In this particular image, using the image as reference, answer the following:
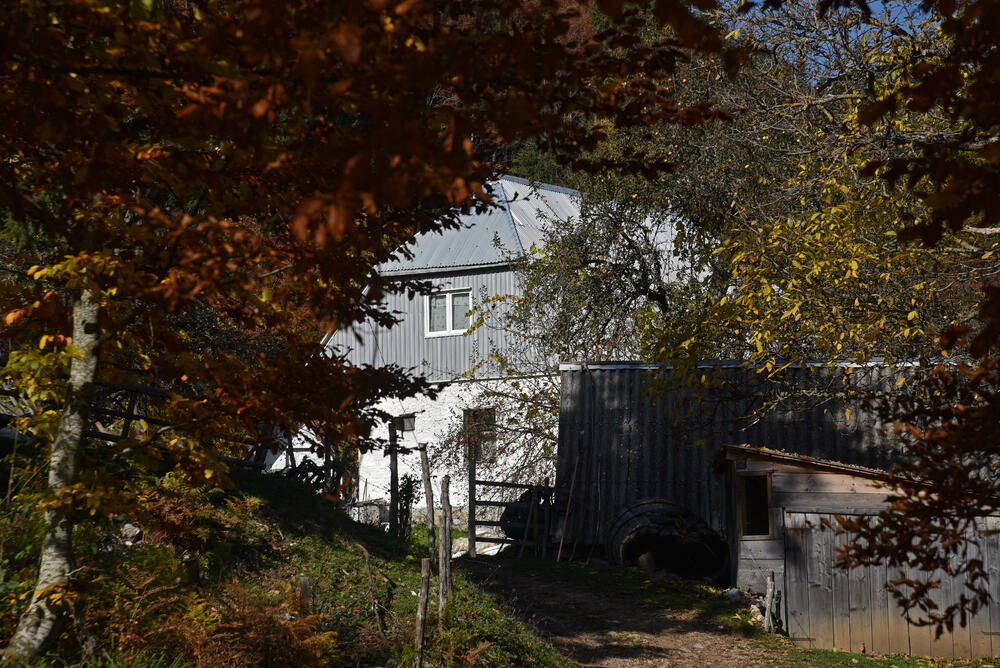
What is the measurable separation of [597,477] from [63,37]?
1539cm

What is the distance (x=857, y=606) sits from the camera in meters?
12.0

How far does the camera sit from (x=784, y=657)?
1114 cm

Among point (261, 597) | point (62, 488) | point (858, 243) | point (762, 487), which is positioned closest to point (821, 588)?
point (762, 487)

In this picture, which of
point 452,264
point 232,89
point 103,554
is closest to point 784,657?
point 103,554

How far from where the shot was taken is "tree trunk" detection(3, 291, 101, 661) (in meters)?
5.16

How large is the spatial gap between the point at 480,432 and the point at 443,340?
11.8 feet

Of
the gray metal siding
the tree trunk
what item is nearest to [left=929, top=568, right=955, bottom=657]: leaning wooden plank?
the tree trunk

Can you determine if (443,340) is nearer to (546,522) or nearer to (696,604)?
(546,522)

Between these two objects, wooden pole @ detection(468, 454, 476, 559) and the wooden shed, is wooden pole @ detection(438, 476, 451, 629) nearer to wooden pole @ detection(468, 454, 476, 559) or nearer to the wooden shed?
the wooden shed

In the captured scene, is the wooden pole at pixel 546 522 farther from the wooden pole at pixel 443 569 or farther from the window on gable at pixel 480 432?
the wooden pole at pixel 443 569

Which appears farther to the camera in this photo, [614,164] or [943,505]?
[943,505]

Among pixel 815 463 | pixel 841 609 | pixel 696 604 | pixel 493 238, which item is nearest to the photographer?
pixel 841 609

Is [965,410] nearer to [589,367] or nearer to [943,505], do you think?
[943,505]

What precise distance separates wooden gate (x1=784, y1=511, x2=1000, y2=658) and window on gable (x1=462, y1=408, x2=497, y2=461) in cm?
1077
